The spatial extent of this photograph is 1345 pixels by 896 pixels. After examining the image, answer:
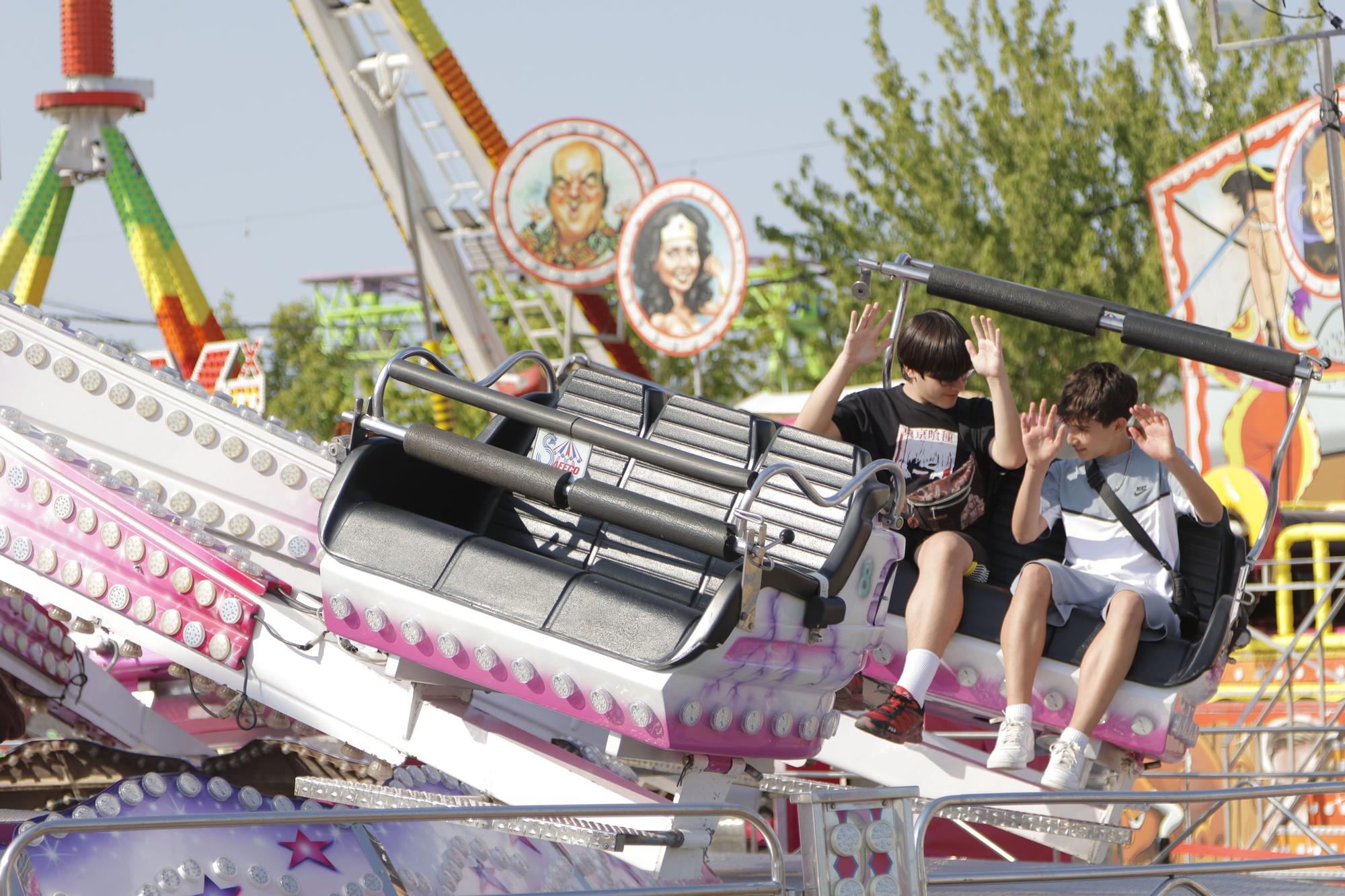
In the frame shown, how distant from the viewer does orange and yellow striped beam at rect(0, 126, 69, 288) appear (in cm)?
1866

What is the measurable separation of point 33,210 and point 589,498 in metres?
17.4

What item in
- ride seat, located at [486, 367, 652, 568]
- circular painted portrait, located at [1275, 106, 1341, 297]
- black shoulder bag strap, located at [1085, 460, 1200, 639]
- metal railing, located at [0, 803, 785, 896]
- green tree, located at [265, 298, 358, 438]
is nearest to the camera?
metal railing, located at [0, 803, 785, 896]

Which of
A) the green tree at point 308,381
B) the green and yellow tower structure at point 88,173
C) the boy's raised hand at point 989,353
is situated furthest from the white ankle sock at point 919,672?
the green tree at point 308,381

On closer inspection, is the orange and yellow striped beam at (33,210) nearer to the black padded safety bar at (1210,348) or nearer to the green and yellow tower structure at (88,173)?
the green and yellow tower structure at (88,173)

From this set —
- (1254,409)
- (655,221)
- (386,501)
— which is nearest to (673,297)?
(655,221)

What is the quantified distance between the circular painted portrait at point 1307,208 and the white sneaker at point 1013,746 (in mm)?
5363

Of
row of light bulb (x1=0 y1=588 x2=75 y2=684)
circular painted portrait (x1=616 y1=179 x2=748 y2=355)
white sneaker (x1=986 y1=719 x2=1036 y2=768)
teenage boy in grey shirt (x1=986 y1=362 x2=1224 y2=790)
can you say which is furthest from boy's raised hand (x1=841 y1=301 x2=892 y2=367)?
circular painted portrait (x1=616 y1=179 x2=748 y2=355)

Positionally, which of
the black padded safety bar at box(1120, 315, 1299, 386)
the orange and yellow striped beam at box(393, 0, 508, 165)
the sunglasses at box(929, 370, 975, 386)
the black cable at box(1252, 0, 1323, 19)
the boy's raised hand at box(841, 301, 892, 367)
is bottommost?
the sunglasses at box(929, 370, 975, 386)

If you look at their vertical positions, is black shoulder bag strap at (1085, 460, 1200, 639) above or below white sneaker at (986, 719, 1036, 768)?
above

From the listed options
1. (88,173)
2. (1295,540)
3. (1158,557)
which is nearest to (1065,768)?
(1158,557)

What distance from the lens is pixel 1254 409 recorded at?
927 centimetres

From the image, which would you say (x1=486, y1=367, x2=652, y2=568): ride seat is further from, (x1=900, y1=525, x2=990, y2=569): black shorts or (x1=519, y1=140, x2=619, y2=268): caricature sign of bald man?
(x1=519, y1=140, x2=619, y2=268): caricature sign of bald man

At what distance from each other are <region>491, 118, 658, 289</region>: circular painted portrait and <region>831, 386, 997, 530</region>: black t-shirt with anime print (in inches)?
400

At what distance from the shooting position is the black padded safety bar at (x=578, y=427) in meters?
3.39
